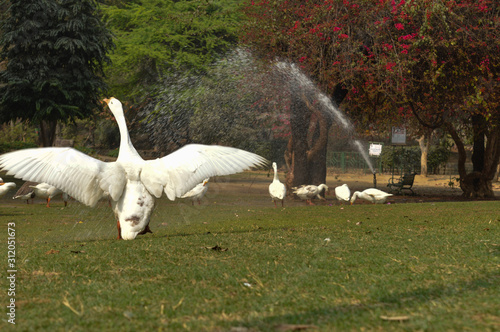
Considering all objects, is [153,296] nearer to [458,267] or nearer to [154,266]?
[154,266]

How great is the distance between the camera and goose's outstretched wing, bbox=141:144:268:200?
680 cm

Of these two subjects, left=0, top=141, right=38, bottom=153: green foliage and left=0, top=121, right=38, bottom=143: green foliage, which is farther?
left=0, top=121, right=38, bottom=143: green foliage

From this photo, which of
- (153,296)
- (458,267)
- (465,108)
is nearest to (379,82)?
(465,108)

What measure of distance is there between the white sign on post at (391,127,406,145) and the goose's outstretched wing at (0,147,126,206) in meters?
16.7

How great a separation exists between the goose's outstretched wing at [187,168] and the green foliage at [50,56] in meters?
16.0

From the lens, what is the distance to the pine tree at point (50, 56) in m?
21.9

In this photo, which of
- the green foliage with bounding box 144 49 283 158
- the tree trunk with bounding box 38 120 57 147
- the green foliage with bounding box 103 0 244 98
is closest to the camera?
the green foliage with bounding box 144 49 283 158

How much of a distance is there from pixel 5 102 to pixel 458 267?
21022mm

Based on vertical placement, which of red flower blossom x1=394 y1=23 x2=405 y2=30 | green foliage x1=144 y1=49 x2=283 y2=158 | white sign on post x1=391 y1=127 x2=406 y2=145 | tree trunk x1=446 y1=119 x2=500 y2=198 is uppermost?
red flower blossom x1=394 y1=23 x2=405 y2=30

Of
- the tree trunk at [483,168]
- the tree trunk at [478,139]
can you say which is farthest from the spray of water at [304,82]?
the tree trunk at [483,168]

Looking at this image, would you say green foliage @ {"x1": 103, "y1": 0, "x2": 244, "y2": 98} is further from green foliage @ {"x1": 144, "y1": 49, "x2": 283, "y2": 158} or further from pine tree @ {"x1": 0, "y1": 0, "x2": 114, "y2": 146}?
pine tree @ {"x1": 0, "y1": 0, "x2": 114, "y2": 146}

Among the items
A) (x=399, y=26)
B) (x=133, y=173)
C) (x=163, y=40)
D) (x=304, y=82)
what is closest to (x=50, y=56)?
(x=163, y=40)

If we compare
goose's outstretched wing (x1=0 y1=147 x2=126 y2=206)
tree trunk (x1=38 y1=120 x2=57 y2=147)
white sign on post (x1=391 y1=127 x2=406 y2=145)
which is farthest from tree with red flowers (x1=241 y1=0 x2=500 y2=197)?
tree trunk (x1=38 y1=120 x2=57 y2=147)

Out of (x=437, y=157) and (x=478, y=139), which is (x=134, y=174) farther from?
(x=437, y=157)
